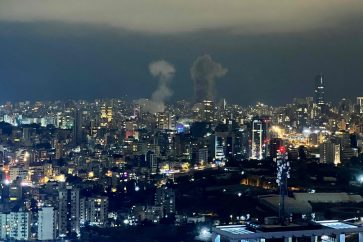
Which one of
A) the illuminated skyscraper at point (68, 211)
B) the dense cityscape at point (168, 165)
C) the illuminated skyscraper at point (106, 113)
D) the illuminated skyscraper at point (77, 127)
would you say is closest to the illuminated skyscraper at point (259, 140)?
the dense cityscape at point (168, 165)

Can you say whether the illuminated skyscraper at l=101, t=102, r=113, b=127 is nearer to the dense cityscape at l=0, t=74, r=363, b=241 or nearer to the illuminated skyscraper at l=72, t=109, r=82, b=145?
the dense cityscape at l=0, t=74, r=363, b=241

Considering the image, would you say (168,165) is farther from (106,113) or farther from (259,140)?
(106,113)

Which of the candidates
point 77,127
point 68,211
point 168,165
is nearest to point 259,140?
point 168,165

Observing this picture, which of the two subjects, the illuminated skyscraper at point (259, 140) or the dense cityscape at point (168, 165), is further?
the illuminated skyscraper at point (259, 140)

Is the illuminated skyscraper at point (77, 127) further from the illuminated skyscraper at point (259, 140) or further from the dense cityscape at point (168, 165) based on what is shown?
the illuminated skyscraper at point (259, 140)

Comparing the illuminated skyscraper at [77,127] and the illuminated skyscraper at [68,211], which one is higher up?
the illuminated skyscraper at [77,127]

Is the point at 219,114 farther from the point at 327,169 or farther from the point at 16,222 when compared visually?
the point at 16,222

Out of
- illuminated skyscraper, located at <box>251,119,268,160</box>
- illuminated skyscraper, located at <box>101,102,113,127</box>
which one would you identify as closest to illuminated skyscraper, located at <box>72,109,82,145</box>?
illuminated skyscraper, located at <box>101,102,113,127</box>

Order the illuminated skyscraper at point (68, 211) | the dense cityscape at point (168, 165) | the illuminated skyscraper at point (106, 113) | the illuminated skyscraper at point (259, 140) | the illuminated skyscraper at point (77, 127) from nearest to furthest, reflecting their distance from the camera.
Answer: the illuminated skyscraper at point (68, 211)
the dense cityscape at point (168, 165)
the illuminated skyscraper at point (259, 140)
the illuminated skyscraper at point (77, 127)
the illuminated skyscraper at point (106, 113)

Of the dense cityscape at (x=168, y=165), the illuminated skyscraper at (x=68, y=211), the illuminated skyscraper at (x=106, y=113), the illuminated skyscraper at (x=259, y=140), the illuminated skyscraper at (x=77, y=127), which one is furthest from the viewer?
the illuminated skyscraper at (x=106, y=113)

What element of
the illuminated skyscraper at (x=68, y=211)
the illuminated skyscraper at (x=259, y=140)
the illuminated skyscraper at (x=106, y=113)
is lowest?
the illuminated skyscraper at (x=68, y=211)
